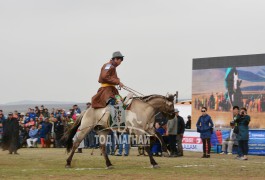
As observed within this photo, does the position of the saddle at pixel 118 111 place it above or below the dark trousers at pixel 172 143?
above

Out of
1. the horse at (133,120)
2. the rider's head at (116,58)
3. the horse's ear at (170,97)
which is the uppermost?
the rider's head at (116,58)

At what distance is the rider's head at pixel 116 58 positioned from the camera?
1864cm

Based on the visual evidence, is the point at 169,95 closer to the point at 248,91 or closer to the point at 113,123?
the point at 113,123

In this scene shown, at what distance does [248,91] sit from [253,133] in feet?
72.1

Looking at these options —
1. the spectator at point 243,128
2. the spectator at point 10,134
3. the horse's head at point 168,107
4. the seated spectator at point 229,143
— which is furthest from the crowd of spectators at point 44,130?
the horse's head at point 168,107

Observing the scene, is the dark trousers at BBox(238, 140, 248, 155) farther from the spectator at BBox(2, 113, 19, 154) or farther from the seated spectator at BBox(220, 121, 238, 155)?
the spectator at BBox(2, 113, 19, 154)

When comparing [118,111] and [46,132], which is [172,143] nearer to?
[118,111]

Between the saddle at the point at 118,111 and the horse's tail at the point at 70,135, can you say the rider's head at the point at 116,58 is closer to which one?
the saddle at the point at 118,111

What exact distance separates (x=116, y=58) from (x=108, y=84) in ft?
2.67

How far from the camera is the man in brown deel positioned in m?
18.3

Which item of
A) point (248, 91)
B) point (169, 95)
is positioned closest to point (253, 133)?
point (169, 95)

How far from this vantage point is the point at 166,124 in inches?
1134

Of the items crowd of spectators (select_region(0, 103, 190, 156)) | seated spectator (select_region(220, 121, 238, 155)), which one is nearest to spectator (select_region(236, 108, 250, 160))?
seated spectator (select_region(220, 121, 238, 155))

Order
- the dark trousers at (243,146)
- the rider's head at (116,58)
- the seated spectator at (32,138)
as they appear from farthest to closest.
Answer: the seated spectator at (32,138)
the dark trousers at (243,146)
the rider's head at (116,58)
